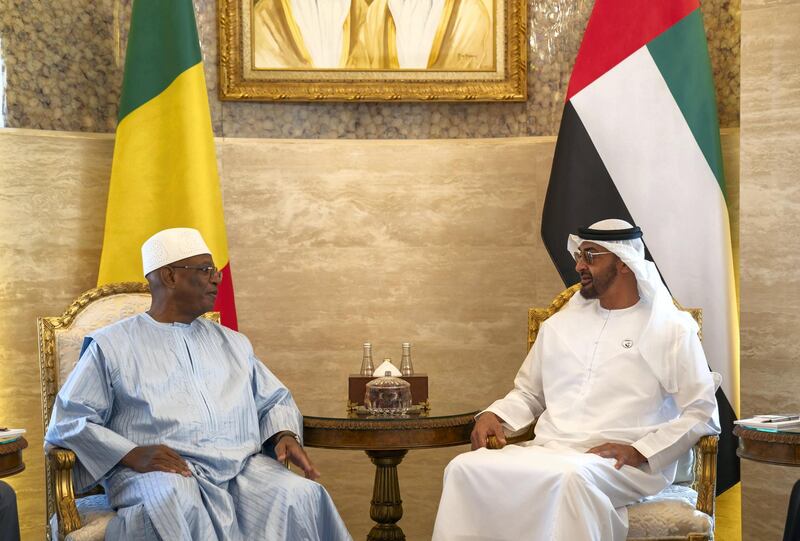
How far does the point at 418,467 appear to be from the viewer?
603 centimetres

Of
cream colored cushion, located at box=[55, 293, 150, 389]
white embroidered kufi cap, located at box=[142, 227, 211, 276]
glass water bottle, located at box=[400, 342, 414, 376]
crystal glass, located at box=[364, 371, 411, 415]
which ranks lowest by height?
crystal glass, located at box=[364, 371, 411, 415]

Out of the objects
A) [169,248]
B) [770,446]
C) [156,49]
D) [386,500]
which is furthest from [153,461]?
[156,49]

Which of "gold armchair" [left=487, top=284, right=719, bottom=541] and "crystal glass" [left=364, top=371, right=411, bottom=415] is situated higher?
"crystal glass" [left=364, top=371, right=411, bottom=415]

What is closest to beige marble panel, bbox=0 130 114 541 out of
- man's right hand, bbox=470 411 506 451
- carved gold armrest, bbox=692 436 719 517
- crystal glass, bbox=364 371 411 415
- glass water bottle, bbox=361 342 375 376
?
glass water bottle, bbox=361 342 375 376

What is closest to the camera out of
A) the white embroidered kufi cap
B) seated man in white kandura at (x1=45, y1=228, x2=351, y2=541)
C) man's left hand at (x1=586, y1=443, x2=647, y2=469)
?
seated man in white kandura at (x1=45, y1=228, x2=351, y2=541)

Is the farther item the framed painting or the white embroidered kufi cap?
the framed painting

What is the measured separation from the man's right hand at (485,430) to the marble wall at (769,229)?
4.44ft

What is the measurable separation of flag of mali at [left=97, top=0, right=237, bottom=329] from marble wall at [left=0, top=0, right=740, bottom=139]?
44cm

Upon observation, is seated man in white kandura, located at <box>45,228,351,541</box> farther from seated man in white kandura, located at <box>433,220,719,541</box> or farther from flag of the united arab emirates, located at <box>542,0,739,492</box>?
flag of the united arab emirates, located at <box>542,0,739,492</box>

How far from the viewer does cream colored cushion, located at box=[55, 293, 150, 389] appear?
4.51 metres

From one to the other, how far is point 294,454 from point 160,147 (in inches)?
78.3

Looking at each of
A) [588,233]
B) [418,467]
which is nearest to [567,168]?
[588,233]

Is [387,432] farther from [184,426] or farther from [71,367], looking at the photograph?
[71,367]

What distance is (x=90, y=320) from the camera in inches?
→ 183
